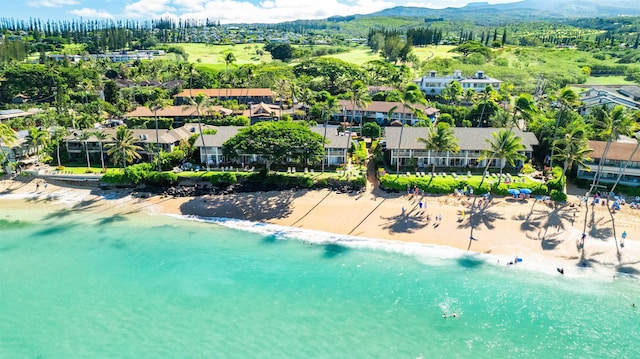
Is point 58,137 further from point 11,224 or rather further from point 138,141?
point 11,224

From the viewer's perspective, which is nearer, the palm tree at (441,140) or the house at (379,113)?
the palm tree at (441,140)

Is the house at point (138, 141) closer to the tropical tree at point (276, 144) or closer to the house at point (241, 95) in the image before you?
the tropical tree at point (276, 144)

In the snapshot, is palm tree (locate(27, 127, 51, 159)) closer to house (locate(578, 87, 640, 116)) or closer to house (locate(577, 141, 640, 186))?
house (locate(577, 141, 640, 186))

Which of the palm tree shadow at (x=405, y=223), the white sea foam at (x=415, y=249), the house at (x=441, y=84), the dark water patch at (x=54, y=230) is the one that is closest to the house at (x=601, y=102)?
the house at (x=441, y=84)

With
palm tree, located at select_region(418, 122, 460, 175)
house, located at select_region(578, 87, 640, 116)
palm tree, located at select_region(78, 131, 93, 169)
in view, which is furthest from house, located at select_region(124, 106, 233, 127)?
house, located at select_region(578, 87, 640, 116)

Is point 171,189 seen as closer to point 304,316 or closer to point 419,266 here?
point 304,316

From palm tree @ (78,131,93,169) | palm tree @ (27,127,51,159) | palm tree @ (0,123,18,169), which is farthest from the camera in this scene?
palm tree @ (27,127,51,159)
